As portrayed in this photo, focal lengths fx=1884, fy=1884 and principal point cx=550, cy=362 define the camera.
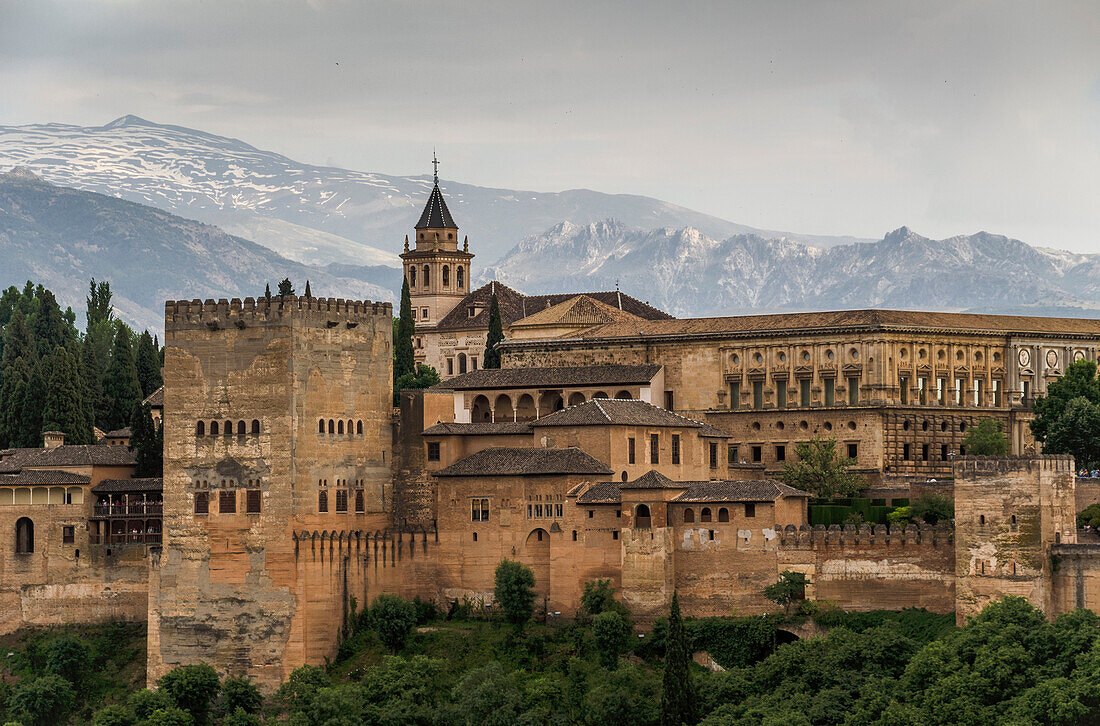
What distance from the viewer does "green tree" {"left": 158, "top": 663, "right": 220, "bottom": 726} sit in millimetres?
67688

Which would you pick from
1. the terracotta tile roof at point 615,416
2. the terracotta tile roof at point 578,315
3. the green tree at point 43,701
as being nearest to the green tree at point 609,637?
the terracotta tile roof at point 615,416

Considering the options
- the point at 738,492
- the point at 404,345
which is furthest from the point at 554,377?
the point at 404,345

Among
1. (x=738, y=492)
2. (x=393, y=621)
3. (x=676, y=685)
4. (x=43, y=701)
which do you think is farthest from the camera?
(x=43, y=701)

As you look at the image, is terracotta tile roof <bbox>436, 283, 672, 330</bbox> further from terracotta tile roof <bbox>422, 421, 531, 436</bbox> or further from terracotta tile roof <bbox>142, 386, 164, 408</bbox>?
terracotta tile roof <bbox>422, 421, 531, 436</bbox>

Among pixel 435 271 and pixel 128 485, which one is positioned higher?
pixel 435 271

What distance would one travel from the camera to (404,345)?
10150 cm

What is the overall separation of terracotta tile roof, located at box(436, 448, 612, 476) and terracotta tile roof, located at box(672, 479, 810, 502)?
375 cm

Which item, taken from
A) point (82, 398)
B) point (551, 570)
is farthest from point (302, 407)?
point (82, 398)

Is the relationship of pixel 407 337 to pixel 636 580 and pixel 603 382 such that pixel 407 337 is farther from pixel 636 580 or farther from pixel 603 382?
pixel 636 580

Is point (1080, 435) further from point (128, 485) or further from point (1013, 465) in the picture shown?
point (128, 485)

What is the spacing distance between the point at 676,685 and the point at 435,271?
6146 centimetres

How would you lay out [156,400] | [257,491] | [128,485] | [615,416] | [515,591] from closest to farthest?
[515,591]
[257,491]
[615,416]
[128,485]
[156,400]

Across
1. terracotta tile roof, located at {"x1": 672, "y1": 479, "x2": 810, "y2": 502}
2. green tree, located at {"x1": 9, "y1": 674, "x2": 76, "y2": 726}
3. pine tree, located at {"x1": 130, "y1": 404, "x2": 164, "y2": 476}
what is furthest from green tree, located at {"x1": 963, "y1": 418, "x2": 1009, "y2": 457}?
green tree, located at {"x1": 9, "y1": 674, "x2": 76, "y2": 726}

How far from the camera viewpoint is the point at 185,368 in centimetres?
7100
